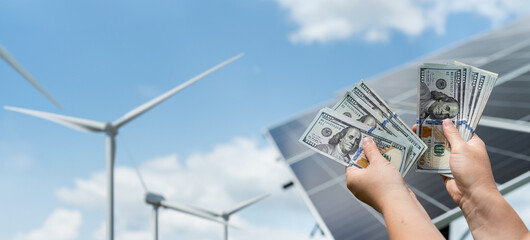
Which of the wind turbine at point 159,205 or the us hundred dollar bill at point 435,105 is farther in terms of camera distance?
the wind turbine at point 159,205

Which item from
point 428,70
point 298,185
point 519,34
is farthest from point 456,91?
point 519,34

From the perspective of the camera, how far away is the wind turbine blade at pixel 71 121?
1822 centimetres

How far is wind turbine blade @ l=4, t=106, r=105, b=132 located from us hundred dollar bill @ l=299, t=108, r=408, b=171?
14.8 metres

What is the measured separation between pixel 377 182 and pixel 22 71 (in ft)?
39.2

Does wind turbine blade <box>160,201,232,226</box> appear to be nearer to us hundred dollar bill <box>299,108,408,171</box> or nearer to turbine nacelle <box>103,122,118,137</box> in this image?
turbine nacelle <box>103,122,118,137</box>

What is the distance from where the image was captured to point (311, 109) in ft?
75.0

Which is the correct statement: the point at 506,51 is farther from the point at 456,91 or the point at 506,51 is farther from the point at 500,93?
the point at 456,91

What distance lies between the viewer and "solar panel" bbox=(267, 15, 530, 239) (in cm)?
861

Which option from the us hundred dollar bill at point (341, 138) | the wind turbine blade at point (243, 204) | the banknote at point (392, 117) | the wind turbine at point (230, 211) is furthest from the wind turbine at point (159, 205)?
the banknote at point (392, 117)

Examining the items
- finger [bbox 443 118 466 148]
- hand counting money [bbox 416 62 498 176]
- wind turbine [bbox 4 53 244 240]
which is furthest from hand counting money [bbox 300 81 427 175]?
wind turbine [bbox 4 53 244 240]

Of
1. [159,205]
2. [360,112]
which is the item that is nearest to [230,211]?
[159,205]

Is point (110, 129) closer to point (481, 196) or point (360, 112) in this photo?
point (360, 112)

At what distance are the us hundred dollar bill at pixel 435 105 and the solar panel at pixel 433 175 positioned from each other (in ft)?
11.5

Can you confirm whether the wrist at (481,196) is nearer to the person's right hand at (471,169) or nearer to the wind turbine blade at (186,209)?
the person's right hand at (471,169)
